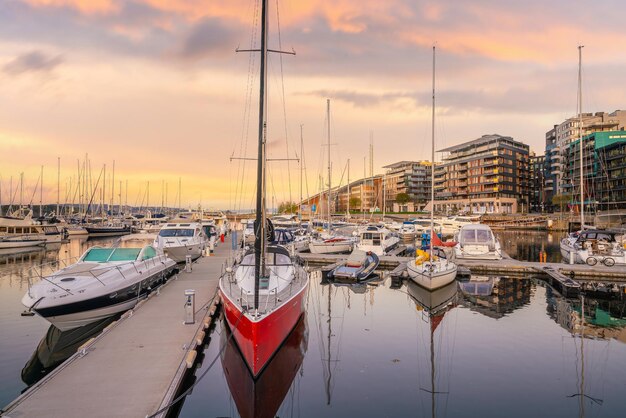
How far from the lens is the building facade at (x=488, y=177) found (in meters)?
133

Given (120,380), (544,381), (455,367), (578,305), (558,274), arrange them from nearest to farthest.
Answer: (120,380)
(544,381)
(455,367)
(578,305)
(558,274)

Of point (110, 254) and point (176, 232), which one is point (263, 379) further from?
point (176, 232)

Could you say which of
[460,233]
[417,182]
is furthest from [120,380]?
[417,182]

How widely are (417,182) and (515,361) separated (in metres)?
172

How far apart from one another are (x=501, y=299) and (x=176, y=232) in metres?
25.6

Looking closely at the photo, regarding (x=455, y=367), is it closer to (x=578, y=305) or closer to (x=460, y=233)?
(x=578, y=305)

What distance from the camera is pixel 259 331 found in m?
12.2

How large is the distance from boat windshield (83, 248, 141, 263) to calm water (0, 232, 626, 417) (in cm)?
352

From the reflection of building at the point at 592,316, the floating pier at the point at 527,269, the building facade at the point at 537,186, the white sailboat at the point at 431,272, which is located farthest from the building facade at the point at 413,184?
the reflection of building at the point at 592,316

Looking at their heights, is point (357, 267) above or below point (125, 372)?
above

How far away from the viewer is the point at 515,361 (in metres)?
14.8

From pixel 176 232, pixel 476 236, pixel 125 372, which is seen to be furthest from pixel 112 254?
pixel 476 236

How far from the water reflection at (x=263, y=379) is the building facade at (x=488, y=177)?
120 metres

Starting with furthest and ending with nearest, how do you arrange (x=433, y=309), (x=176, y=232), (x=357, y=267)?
(x=176, y=232) → (x=357, y=267) → (x=433, y=309)
